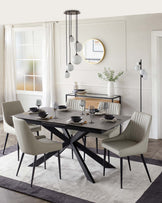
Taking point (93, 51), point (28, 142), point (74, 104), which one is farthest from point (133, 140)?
point (93, 51)

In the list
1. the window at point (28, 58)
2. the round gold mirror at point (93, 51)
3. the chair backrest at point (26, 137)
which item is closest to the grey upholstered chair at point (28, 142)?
the chair backrest at point (26, 137)

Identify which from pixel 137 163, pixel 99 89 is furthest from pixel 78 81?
pixel 137 163

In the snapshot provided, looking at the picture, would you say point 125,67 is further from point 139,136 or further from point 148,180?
point 148,180

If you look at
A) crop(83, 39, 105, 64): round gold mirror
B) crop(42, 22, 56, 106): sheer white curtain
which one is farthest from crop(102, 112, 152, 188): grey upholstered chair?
crop(42, 22, 56, 106): sheer white curtain

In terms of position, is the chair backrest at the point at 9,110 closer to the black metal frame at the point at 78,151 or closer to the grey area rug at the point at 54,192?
the black metal frame at the point at 78,151

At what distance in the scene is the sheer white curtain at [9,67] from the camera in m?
7.50

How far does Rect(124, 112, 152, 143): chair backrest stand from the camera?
403cm

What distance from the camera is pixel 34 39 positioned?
7289 millimetres

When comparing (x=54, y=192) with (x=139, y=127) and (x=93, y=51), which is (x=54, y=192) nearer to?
(x=139, y=127)

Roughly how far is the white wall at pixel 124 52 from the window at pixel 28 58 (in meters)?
0.85

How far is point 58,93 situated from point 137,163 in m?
2.89

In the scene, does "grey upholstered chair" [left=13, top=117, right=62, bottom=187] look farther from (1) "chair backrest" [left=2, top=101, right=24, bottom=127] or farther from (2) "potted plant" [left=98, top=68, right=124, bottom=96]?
(2) "potted plant" [left=98, top=68, right=124, bottom=96]

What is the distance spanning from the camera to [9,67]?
300 inches

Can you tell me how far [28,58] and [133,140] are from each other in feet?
13.4
